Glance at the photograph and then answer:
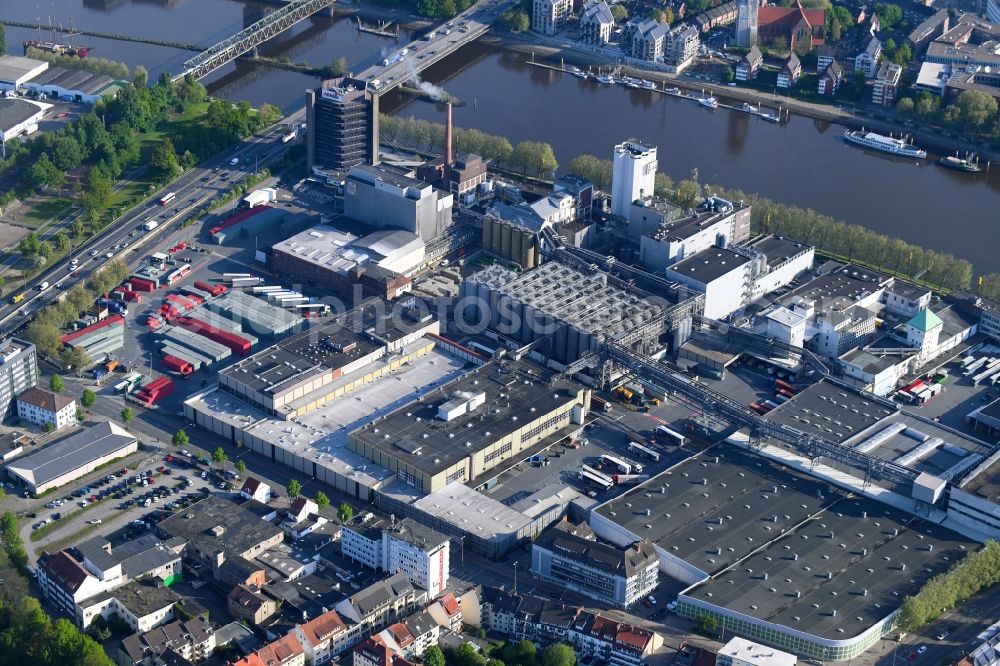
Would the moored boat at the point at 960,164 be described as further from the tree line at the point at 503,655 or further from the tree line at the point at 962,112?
the tree line at the point at 503,655

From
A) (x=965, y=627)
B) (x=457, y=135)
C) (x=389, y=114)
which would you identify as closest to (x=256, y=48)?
(x=389, y=114)

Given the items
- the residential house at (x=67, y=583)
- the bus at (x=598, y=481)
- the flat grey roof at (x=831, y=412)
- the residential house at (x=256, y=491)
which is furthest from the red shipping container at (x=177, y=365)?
the flat grey roof at (x=831, y=412)

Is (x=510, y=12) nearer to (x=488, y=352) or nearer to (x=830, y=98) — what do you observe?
(x=830, y=98)

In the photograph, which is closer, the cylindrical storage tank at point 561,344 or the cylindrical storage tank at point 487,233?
the cylindrical storage tank at point 561,344

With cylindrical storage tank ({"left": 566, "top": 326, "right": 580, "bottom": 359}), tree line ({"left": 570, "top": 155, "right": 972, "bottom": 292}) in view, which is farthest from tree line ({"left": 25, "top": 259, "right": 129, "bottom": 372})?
tree line ({"left": 570, "top": 155, "right": 972, "bottom": 292})

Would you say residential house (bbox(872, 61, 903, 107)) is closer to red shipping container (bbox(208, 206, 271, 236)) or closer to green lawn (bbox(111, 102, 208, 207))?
red shipping container (bbox(208, 206, 271, 236))
